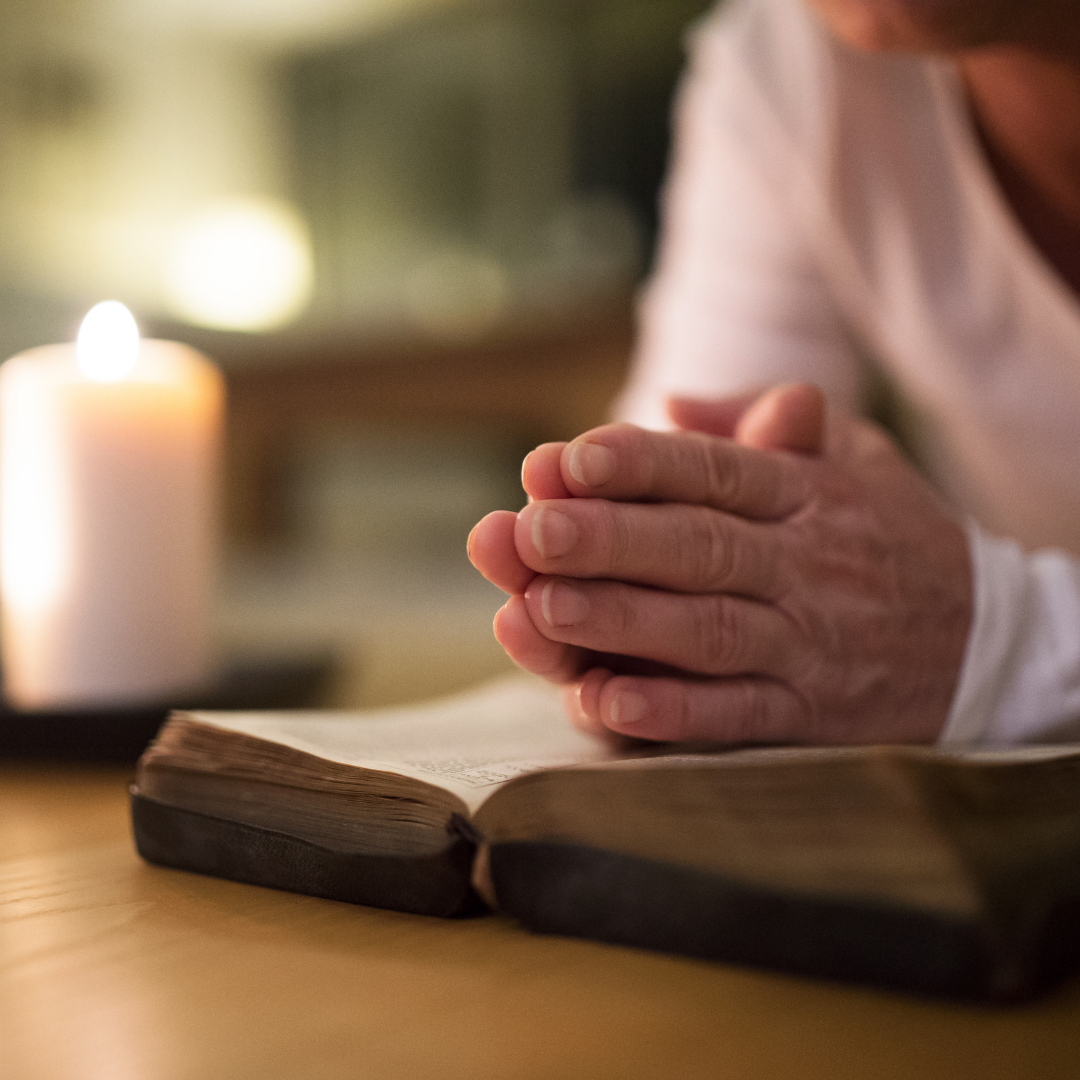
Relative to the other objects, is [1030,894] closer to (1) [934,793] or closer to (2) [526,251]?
(1) [934,793]

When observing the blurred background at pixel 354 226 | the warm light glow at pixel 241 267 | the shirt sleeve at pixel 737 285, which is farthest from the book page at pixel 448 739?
the warm light glow at pixel 241 267

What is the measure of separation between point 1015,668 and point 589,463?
0.69 feet

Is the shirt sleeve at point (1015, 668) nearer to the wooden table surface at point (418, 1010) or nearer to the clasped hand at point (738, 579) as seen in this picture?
the clasped hand at point (738, 579)

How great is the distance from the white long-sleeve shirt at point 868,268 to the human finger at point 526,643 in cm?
34

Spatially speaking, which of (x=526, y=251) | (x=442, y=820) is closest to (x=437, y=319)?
(x=526, y=251)

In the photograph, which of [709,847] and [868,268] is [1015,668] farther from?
[868,268]

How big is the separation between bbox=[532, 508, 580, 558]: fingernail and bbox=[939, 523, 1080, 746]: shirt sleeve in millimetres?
192

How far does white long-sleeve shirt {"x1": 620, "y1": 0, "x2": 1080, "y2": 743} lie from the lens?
69cm

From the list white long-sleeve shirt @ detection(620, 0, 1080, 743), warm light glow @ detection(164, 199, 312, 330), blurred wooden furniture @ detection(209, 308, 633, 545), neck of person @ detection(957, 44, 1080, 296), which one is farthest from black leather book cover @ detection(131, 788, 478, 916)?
warm light glow @ detection(164, 199, 312, 330)

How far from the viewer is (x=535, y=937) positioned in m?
0.26

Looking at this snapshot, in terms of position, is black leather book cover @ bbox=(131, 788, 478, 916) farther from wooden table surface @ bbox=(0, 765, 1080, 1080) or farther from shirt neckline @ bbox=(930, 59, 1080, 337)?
shirt neckline @ bbox=(930, 59, 1080, 337)

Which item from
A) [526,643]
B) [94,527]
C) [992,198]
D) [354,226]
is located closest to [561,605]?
[526,643]

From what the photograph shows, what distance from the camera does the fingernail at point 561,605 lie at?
1.03 feet

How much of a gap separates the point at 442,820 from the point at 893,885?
107 millimetres
